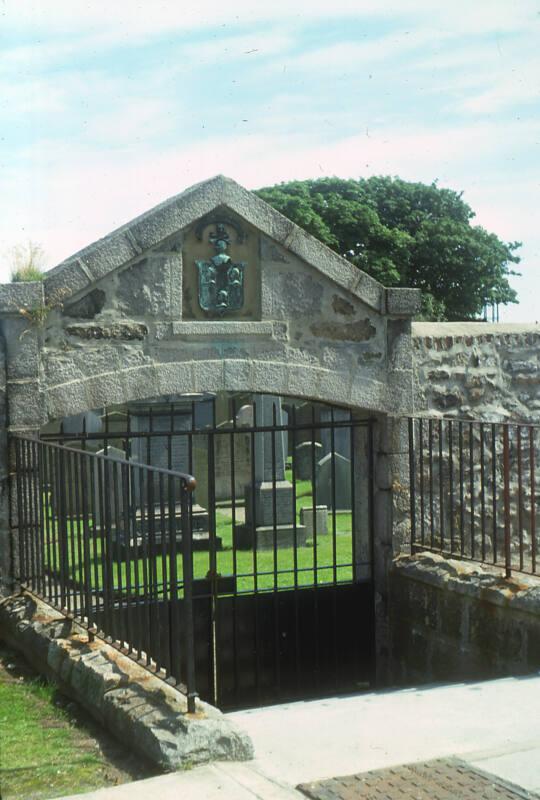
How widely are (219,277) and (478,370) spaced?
7.89 feet

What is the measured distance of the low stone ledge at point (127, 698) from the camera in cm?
430

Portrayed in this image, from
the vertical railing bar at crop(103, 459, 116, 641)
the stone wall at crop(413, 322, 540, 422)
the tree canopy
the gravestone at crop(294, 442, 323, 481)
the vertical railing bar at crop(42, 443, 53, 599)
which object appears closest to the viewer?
the vertical railing bar at crop(103, 459, 116, 641)

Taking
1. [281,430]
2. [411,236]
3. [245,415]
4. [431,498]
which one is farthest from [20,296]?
[411,236]

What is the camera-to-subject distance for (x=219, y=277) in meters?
7.41

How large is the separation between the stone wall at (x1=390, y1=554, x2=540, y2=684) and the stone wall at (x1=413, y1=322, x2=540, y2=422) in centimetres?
132

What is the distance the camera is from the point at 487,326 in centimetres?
870

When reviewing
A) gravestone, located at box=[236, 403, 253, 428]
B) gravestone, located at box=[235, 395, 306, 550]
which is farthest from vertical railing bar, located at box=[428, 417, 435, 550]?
gravestone, located at box=[236, 403, 253, 428]

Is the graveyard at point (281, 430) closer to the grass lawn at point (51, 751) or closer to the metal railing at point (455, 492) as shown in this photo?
the metal railing at point (455, 492)

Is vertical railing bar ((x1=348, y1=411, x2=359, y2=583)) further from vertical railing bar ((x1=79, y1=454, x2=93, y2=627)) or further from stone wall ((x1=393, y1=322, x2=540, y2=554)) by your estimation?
vertical railing bar ((x1=79, y1=454, x2=93, y2=627))

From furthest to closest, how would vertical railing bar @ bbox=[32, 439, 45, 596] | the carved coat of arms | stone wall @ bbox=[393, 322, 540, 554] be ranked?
stone wall @ bbox=[393, 322, 540, 554] → the carved coat of arms → vertical railing bar @ bbox=[32, 439, 45, 596]

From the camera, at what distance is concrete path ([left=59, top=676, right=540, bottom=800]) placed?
160 inches

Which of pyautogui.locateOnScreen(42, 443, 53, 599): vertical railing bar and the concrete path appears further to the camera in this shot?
pyautogui.locateOnScreen(42, 443, 53, 599): vertical railing bar

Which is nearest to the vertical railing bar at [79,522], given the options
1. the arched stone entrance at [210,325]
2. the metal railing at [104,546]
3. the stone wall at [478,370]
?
the metal railing at [104,546]

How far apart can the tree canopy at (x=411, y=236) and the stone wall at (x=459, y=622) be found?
97.2 feet
